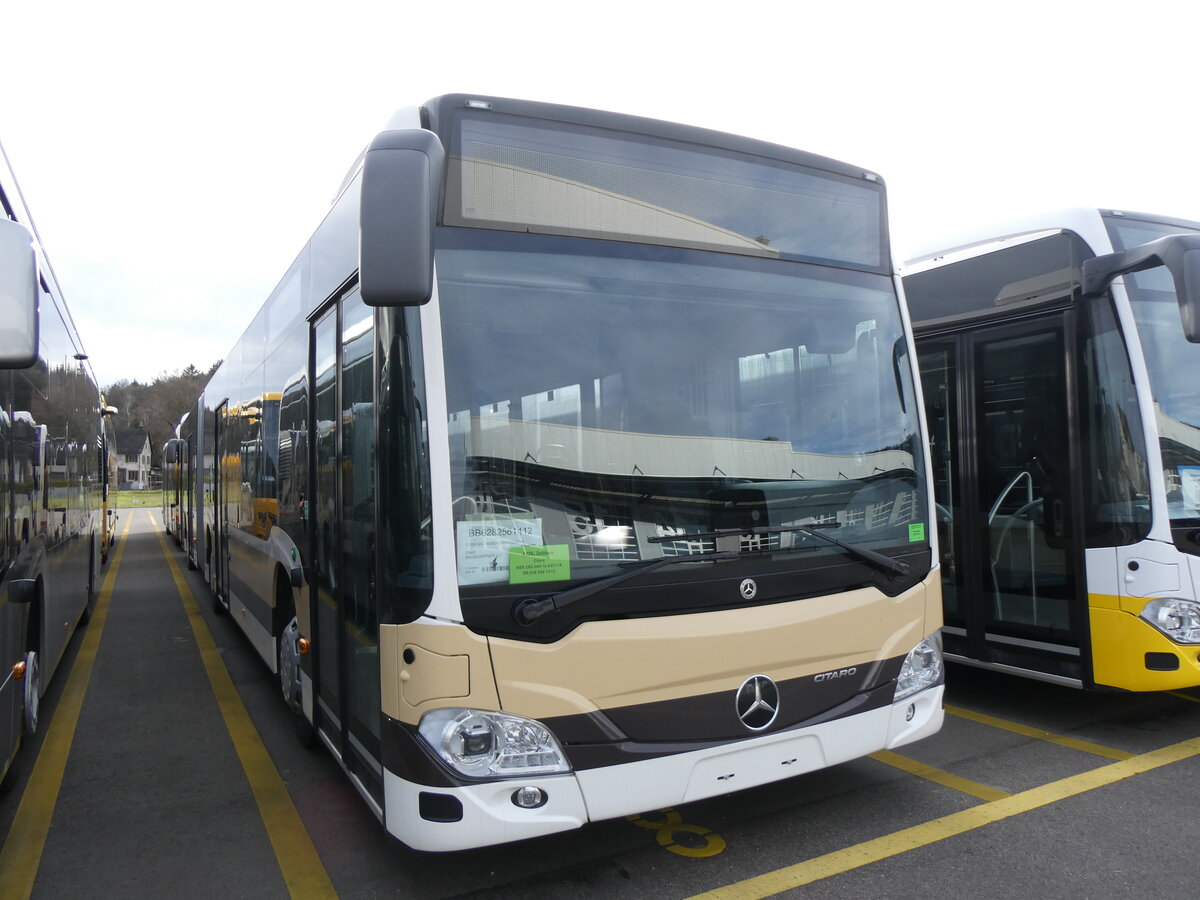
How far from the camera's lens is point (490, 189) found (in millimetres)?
3090

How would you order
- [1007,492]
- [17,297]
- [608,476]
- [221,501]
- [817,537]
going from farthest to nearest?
[221,501] < [1007,492] < [817,537] < [608,476] < [17,297]

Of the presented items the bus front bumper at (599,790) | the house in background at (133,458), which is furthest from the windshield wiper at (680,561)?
the house in background at (133,458)

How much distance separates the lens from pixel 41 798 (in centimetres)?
448

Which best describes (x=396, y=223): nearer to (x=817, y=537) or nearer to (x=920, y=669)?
(x=817, y=537)

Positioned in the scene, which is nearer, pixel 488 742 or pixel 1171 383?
pixel 488 742

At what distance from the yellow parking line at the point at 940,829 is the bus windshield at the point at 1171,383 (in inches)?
47.1

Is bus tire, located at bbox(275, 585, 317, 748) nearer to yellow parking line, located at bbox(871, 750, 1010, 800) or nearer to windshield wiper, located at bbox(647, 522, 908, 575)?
windshield wiper, located at bbox(647, 522, 908, 575)

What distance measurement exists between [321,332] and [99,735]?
3298mm

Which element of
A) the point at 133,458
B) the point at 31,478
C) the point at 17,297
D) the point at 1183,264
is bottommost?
the point at 31,478

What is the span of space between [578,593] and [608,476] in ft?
1.43

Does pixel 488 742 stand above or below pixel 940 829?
above

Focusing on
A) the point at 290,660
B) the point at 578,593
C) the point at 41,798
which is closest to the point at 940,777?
the point at 578,593

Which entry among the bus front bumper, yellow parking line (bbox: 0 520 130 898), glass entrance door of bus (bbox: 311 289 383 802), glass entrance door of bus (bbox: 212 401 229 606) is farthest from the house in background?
the bus front bumper

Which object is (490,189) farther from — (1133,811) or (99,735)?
(99,735)
